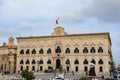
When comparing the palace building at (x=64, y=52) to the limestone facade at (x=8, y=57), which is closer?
the palace building at (x=64, y=52)

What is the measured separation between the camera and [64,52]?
6662 cm

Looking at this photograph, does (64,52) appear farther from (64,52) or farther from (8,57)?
(8,57)

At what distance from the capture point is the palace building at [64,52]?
64.2m

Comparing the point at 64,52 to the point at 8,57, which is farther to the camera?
the point at 8,57

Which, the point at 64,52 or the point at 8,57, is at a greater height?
the point at 8,57

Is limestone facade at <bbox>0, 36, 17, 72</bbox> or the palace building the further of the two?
limestone facade at <bbox>0, 36, 17, 72</bbox>

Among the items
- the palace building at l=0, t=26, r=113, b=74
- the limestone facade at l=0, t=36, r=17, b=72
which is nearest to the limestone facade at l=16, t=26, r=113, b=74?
the palace building at l=0, t=26, r=113, b=74

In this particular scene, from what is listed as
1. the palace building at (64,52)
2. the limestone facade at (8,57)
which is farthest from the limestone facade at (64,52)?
the limestone facade at (8,57)

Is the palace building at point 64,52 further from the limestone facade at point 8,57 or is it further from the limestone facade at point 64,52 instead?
the limestone facade at point 8,57

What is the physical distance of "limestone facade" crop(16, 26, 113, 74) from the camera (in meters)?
64.2

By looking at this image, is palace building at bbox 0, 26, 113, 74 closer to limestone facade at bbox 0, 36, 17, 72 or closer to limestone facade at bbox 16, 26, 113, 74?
limestone facade at bbox 16, 26, 113, 74

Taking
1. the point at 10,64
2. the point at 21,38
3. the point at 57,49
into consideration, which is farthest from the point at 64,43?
the point at 10,64

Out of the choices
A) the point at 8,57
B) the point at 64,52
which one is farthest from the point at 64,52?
the point at 8,57

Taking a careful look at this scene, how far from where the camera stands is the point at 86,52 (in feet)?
214
